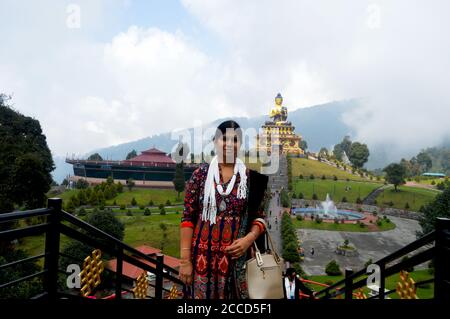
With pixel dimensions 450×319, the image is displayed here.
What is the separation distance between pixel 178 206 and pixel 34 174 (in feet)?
53.4

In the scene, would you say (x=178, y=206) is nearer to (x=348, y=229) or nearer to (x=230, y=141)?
(x=348, y=229)

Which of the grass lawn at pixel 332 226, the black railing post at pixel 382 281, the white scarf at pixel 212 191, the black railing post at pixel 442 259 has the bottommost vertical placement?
the grass lawn at pixel 332 226

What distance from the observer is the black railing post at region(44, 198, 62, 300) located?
2328 mm

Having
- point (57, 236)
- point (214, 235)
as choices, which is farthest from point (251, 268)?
point (57, 236)

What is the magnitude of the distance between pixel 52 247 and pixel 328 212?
3783 centimetres

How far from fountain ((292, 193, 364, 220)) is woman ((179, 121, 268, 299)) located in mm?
33042

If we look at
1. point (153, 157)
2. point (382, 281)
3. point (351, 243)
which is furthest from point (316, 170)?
point (382, 281)

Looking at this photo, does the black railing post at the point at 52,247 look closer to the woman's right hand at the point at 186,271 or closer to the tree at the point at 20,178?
the woman's right hand at the point at 186,271

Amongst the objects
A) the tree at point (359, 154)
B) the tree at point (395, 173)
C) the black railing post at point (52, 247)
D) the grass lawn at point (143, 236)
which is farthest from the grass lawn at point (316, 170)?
the black railing post at point (52, 247)

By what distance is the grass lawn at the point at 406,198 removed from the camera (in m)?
40.2

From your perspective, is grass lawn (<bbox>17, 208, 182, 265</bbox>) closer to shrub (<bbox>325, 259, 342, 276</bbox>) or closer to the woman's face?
shrub (<bbox>325, 259, 342, 276</bbox>)

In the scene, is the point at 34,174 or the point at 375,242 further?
the point at 375,242
